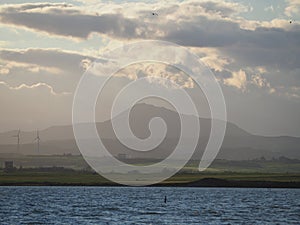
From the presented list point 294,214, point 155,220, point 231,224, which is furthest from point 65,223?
point 294,214

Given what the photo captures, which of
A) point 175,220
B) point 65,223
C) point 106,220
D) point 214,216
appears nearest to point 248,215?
point 214,216

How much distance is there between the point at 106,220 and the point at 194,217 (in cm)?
1858

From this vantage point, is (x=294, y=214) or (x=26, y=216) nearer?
(x=26, y=216)

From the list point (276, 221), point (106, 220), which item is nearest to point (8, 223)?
point (106, 220)

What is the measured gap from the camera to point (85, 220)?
356 feet

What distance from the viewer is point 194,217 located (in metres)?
119

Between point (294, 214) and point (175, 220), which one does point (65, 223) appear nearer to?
point (175, 220)

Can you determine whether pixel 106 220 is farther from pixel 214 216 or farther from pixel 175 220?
pixel 214 216

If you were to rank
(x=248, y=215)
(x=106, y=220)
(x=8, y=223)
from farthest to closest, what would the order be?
1. (x=248, y=215)
2. (x=106, y=220)
3. (x=8, y=223)

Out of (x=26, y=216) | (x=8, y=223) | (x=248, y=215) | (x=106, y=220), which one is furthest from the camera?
(x=248, y=215)

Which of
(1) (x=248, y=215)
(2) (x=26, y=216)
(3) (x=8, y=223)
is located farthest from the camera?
(1) (x=248, y=215)

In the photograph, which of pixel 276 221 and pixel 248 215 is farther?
pixel 248 215

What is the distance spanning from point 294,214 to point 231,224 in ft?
98.7

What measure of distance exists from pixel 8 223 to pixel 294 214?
56.9 m
